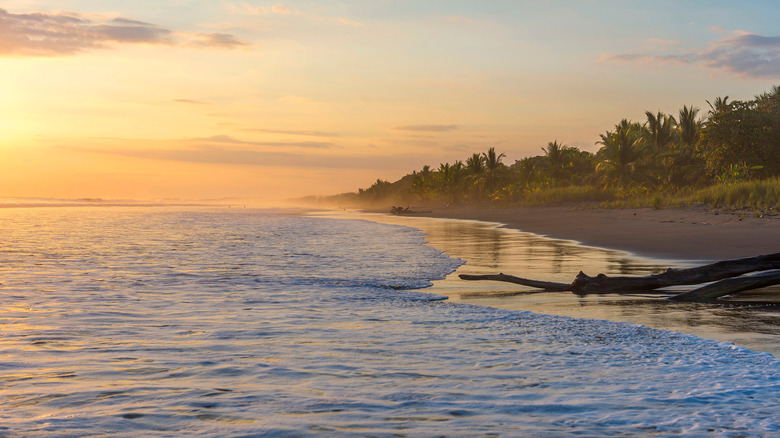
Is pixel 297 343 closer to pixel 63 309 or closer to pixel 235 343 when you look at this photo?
pixel 235 343

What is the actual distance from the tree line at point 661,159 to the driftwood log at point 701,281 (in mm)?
35611

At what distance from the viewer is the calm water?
3881mm

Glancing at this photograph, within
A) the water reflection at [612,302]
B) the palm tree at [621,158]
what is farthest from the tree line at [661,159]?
the water reflection at [612,302]

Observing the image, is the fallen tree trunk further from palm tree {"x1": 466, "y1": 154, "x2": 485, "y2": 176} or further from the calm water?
palm tree {"x1": 466, "y1": 154, "x2": 485, "y2": 176}

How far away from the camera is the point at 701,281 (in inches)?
358

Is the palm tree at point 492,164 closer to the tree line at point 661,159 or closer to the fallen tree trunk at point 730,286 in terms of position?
the tree line at point 661,159

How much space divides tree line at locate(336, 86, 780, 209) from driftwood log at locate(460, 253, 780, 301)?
35.6 metres

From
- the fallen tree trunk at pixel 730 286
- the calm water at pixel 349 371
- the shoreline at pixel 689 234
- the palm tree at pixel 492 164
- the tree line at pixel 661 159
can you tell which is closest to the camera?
the calm water at pixel 349 371

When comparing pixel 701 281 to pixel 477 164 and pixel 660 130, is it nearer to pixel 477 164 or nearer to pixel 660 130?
pixel 660 130

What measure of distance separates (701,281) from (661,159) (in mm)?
56547

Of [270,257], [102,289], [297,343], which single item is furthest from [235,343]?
[270,257]

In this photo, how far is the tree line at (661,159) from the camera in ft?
151

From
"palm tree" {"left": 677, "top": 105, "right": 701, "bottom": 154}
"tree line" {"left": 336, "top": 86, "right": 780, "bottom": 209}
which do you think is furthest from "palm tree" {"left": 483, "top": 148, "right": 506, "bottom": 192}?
"palm tree" {"left": 677, "top": 105, "right": 701, "bottom": 154}

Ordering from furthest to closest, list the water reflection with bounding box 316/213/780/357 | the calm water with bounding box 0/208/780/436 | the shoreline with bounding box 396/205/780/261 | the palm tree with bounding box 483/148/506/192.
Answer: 1. the palm tree with bounding box 483/148/506/192
2. the shoreline with bounding box 396/205/780/261
3. the water reflection with bounding box 316/213/780/357
4. the calm water with bounding box 0/208/780/436
